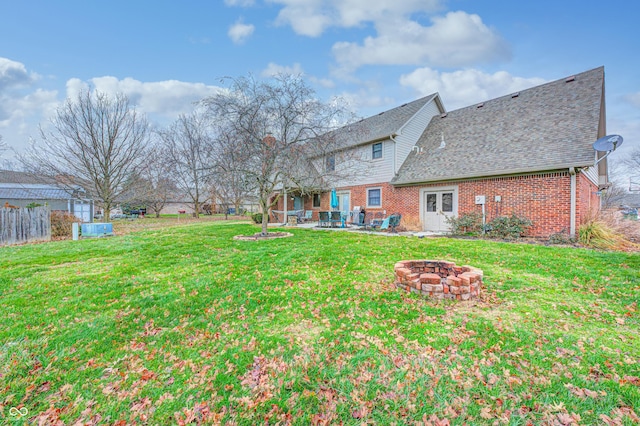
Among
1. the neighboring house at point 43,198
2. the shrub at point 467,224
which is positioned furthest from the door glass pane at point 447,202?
the neighboring house at point 43,198

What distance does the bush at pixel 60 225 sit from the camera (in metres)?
11.4

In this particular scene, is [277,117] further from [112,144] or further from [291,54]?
[112,144]

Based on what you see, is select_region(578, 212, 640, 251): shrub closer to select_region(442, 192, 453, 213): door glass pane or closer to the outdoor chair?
select_region(442, 192, 453, 213): door glass pane

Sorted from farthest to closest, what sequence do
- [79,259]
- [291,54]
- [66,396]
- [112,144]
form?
[112,144] < [291,54] < [79,259] < [66,396]

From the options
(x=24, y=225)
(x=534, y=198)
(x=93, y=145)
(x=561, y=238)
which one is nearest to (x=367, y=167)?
(x=534, y=198)

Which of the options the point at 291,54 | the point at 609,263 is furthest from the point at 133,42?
the point at 609,263

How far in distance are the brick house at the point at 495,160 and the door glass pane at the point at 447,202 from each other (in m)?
0.04

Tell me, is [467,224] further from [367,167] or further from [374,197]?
[367,167]

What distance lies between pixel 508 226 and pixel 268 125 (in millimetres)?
9071

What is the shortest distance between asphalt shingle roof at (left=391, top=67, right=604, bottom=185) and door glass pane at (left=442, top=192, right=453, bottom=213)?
843mm

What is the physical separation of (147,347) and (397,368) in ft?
8.65

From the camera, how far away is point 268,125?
9227 millimetres

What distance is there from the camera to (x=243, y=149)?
8906 millimetres

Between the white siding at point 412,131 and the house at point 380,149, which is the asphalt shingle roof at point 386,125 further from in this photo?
the white siding at point 412,131
